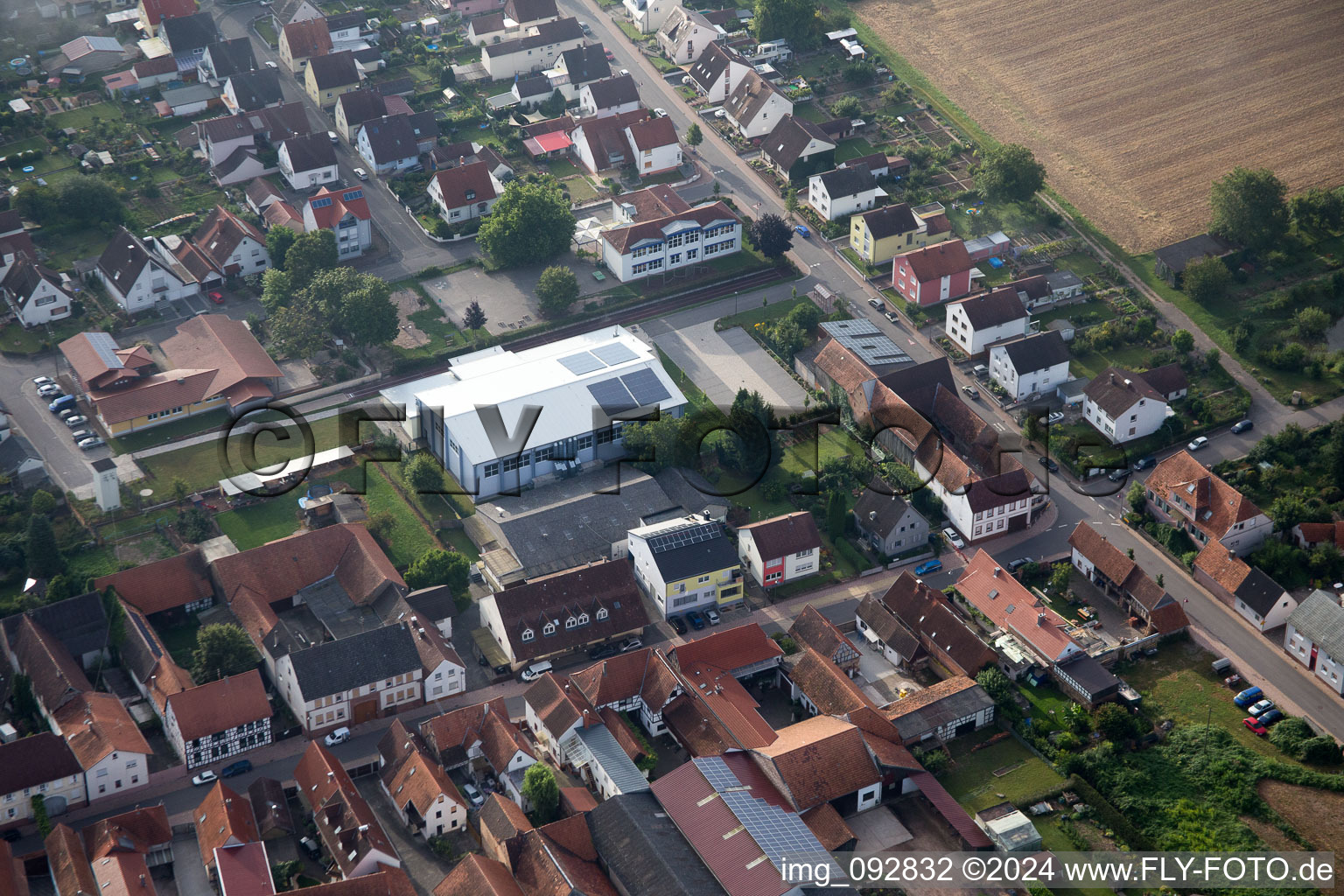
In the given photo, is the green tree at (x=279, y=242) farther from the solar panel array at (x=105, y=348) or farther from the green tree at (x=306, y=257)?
the solar panel array at (x=105, y=348)

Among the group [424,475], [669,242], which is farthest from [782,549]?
[669,242]

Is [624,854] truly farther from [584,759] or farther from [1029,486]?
[1029,486]

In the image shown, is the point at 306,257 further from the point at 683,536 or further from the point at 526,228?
the point at 683,536

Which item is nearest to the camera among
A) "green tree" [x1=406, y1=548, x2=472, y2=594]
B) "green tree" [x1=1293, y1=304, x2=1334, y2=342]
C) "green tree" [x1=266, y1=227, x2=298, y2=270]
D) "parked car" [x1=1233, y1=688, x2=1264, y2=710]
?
"parked car" [x1=1233, y1=688, x2=1264, y2=710]

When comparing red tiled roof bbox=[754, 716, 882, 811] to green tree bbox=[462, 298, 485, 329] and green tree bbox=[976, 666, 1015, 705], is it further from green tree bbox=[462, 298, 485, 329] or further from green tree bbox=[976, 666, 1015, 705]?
green tree bbox=[462, 298, 485, 329]

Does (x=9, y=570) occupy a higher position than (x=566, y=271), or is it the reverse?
(x=566, y=271)

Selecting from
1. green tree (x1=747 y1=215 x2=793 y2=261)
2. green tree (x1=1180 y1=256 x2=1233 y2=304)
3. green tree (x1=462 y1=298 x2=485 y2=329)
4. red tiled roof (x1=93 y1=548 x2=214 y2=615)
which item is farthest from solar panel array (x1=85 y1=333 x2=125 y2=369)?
green tree (x1=1180 y1=256 x2=1233 y2=304)

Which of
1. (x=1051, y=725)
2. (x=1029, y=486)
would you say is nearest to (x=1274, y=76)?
(x=1029, y=486)
